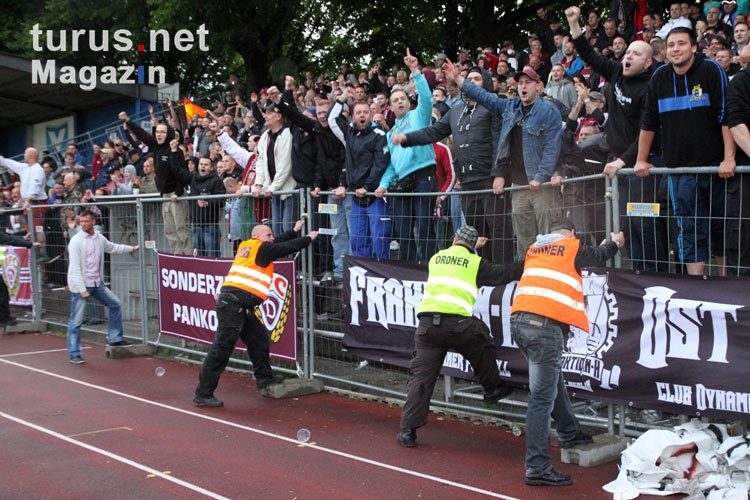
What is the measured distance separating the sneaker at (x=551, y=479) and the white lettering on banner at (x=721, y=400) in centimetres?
116

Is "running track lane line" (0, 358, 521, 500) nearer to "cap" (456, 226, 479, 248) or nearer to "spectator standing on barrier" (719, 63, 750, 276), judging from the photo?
"cap" (456, 226, 479, 248)

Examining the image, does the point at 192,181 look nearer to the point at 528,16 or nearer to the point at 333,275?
the point at 333,275

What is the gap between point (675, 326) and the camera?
6277 mm

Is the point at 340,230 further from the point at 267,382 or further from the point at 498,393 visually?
the point at 498,393

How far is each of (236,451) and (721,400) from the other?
4.30 metres

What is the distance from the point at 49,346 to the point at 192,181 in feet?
13.3

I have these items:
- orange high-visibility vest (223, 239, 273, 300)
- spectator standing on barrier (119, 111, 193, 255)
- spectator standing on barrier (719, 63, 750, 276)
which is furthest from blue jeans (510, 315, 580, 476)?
spectator standing on barrier (119, 111, 193, 255)

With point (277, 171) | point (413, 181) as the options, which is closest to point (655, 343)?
point (413, 181)

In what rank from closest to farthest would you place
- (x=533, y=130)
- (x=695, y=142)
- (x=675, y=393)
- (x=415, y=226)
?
(x=675, y=393), (x=695, y=142), (x=533, y=130), (x=415, y=226)

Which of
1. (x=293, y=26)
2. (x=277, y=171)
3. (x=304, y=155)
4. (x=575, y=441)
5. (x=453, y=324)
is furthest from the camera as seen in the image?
(x=293, y=26)

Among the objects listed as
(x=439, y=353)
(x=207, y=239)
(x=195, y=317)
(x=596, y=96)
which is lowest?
(x=195, y=317)

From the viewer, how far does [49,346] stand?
14.1m

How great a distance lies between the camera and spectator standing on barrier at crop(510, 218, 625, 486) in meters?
6.27

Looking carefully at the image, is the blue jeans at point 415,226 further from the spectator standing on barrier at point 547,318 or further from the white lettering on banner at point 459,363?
the spectator standing on barrier at point 547,318
